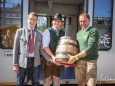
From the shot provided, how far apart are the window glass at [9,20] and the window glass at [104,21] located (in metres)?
1.77

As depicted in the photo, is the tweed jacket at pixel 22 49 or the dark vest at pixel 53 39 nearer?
the tweed jacket at pixel 22 49

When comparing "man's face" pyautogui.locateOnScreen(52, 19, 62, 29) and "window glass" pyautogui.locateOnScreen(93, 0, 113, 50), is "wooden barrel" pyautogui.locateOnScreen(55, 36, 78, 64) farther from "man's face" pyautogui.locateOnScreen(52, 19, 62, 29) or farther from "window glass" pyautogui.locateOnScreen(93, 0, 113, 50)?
"window glass" pyautogui.locateOnScreen(93, 0, 113, 50)

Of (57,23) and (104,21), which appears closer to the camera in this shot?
(57,23)

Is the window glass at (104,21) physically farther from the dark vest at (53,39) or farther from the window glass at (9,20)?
the window glass at (9,20)

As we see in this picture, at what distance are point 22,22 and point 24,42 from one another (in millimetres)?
1414

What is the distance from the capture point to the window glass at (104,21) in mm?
6234

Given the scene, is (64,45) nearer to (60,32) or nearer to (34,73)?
(60,32)

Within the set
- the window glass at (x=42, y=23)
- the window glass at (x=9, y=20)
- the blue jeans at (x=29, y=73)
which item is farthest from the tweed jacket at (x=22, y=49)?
the window glass at (x=42, y=23)

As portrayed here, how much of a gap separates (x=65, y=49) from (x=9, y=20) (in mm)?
1803

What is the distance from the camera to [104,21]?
630 centimetres

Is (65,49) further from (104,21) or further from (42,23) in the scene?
(42,23)

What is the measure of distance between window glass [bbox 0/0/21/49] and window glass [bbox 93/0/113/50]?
5.82 feet

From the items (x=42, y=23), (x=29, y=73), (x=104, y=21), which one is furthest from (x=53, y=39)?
(x=42, y=23)

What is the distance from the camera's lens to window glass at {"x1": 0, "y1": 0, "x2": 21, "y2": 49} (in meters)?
5.91
